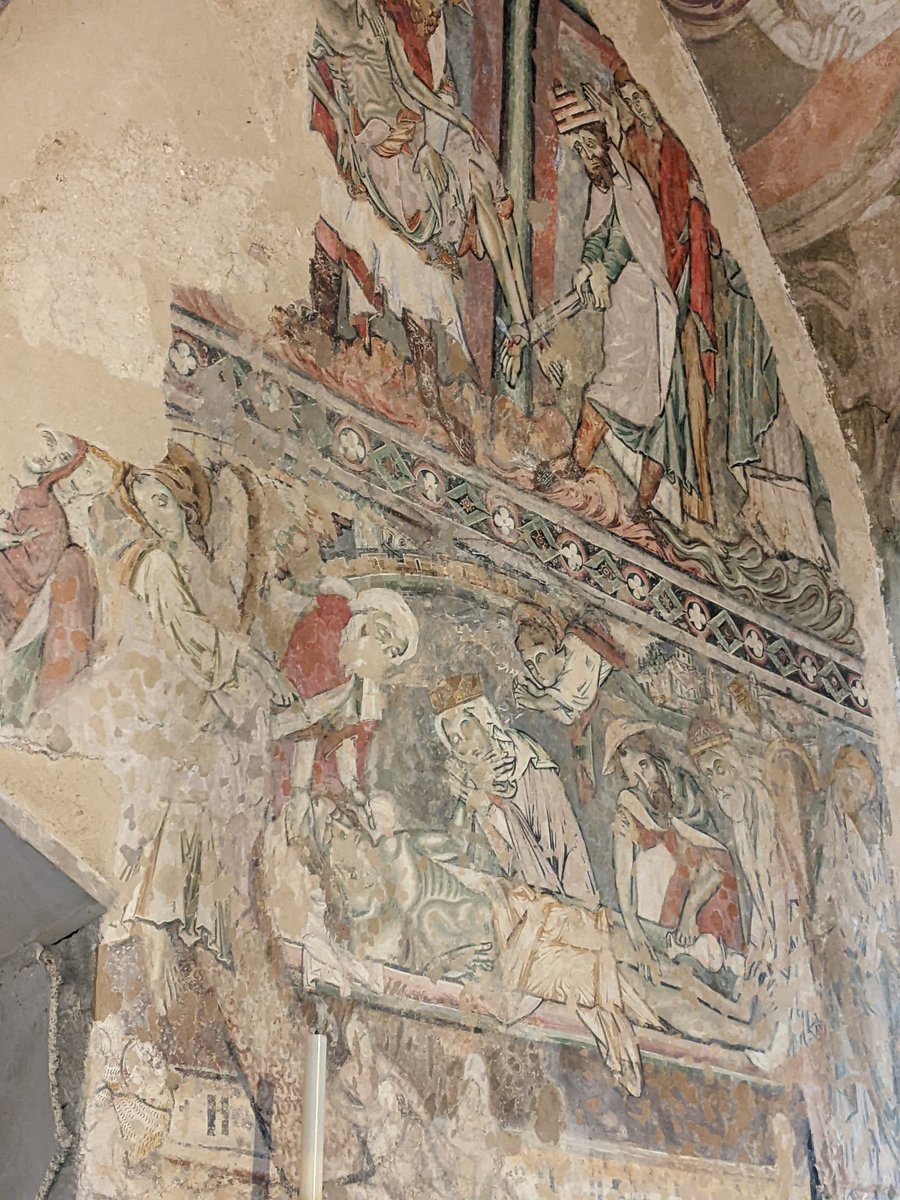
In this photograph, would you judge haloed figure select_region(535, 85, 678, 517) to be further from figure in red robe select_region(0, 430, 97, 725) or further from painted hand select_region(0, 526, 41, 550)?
painted hand select_region(0, 526, 41, 550)

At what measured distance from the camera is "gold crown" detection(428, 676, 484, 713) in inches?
193

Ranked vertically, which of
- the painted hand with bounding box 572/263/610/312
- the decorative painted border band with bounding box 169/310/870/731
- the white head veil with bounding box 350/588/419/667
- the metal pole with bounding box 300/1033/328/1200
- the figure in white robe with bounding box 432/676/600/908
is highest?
the painted hand with bounding box 572/263/610/312

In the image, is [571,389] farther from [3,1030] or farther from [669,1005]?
[3,1030]

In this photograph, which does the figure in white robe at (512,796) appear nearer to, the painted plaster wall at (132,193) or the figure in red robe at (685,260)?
the painted plaster wall at (132,193)

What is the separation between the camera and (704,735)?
5797mm

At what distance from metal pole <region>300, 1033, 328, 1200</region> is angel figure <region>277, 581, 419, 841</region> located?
2.10 feet

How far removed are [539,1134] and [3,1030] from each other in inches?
63.2

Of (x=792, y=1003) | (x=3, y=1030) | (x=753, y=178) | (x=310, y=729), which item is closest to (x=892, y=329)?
(x=753, y=178)

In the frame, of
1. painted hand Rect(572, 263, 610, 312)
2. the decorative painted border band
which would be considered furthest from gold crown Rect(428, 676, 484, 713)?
painted hand Rect(572, 263, 610, 312)

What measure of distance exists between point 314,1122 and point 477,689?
164cm

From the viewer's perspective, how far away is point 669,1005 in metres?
→ 5.17

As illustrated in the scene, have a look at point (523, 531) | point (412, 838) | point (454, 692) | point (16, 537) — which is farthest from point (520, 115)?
point (16, 537)

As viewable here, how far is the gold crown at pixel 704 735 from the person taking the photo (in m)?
5.74

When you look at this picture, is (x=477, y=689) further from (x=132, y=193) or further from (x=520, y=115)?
(x=520, y=115)
